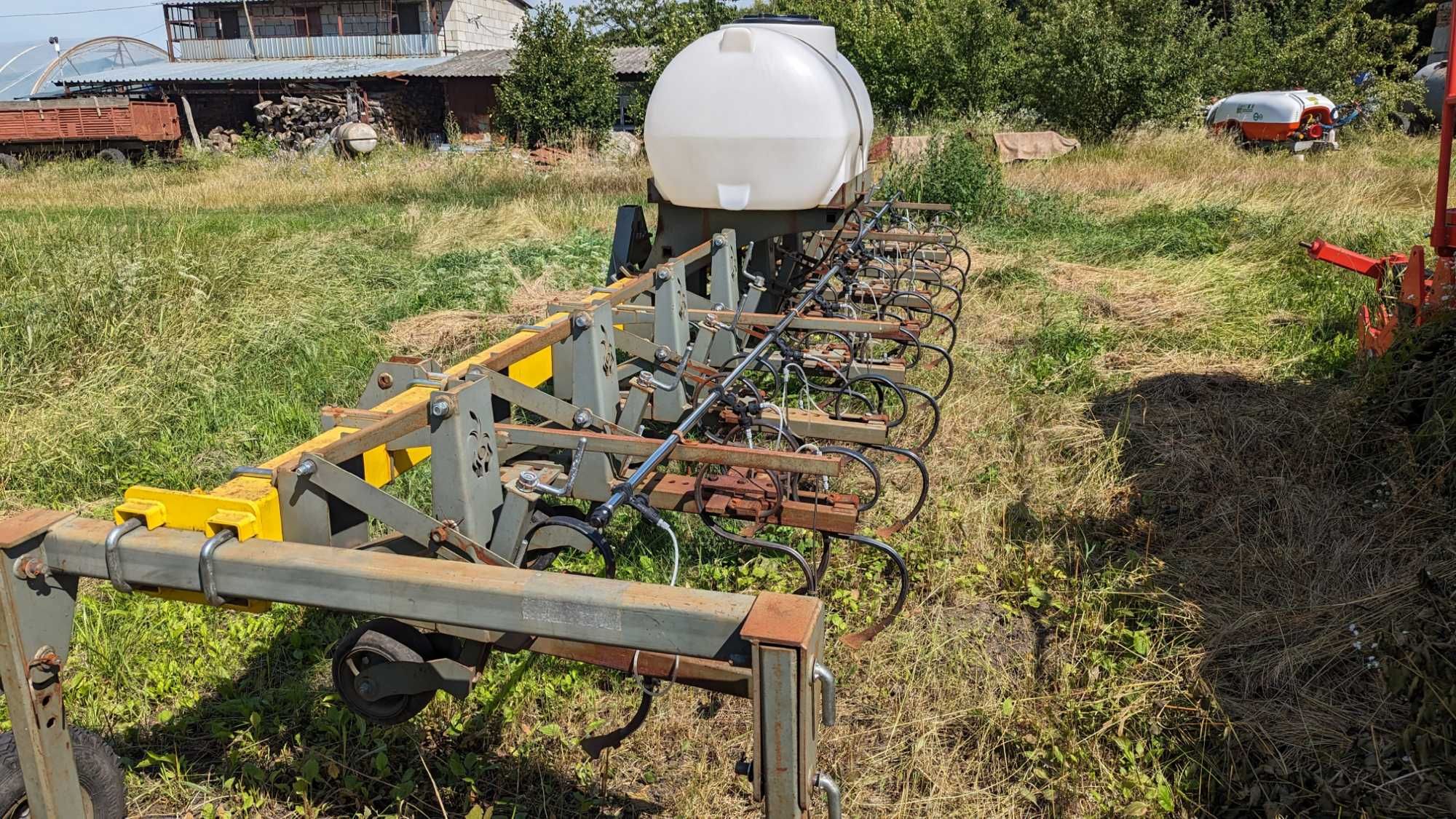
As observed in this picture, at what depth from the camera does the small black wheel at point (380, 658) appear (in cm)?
273

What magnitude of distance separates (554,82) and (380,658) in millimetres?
19644

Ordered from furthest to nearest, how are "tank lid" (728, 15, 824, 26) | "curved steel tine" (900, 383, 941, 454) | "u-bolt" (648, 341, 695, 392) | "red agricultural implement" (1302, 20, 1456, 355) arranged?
"tank lid" (728, 15, 824, 26) → "curved steel tine" (900, 383, 941, 454) → "red agricultural implement" (1302, 20, 1456, 355) → "u-bolt" (648, 341, 695, 392)

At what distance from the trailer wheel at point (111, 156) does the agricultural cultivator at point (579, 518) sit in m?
22.1

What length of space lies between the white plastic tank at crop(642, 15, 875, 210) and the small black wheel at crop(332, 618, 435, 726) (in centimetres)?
377

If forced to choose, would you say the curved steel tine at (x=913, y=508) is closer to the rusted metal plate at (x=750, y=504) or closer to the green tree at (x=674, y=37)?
the rusted metal plate at (x=750, y=504)

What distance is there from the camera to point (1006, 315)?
7812mm

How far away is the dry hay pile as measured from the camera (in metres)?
2.82

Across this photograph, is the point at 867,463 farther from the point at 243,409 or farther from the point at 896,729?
the point at 243,409

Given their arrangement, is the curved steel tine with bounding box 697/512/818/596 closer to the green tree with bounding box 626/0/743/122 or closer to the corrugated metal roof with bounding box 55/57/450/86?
the green tree with bounding box 626/0/743/122

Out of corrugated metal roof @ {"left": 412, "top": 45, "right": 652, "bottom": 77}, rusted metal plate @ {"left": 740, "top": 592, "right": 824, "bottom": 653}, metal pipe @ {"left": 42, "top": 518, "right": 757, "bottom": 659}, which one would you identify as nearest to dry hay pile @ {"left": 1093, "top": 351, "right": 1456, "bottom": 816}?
rusted metal plate @ {"left": 740, "top": 592, "right": 824, "bottom": 653}

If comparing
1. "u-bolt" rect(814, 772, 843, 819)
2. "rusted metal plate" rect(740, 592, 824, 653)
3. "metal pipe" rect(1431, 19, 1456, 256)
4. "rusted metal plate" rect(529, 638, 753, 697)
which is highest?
"metal pipe" rect(1431, 19, 1456, 256)

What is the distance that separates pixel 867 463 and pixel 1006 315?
444cm

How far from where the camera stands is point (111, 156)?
912 inches

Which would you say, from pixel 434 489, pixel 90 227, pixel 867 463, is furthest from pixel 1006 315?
pixel 90 227
